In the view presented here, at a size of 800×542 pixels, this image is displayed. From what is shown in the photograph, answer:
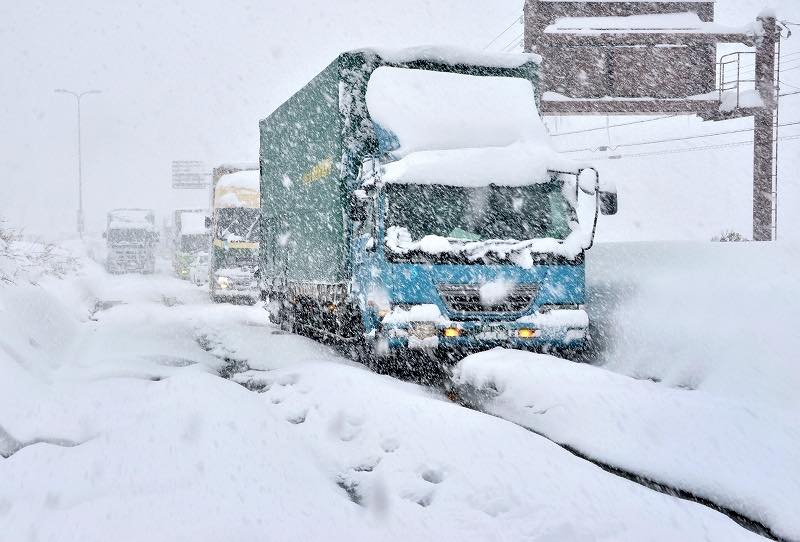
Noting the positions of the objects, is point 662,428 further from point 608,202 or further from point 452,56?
point 452,56

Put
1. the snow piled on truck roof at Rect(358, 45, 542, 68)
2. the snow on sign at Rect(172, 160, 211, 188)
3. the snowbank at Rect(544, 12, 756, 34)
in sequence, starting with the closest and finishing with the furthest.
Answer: the snow piled on truck roof at Rect(358, 45, 542, 68) → the snowbank at Rect(544, 12, 756, 34) → the snow on sign at Rect(172, 160, 211, 188)

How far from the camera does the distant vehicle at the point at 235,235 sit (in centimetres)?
2359

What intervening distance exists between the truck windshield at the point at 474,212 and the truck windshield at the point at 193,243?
28.3m

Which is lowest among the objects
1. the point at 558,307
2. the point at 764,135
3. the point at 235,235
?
the point at 558,307

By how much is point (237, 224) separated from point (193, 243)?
14987 millimetres

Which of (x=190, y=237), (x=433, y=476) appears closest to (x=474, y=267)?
(x=433, y=476)

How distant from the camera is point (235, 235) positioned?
23.8 meters

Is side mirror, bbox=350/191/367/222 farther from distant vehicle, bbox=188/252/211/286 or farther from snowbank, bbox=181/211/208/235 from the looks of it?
snowbank, bbox=181/211/208/235

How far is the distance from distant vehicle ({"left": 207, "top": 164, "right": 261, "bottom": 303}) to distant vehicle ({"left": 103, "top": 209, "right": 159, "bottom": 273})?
2545 centimetres

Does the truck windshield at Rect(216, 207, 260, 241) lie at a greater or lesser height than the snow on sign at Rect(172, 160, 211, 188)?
lesser

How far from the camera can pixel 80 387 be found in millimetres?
8805

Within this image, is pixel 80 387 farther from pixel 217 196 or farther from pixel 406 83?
pixel 217 196

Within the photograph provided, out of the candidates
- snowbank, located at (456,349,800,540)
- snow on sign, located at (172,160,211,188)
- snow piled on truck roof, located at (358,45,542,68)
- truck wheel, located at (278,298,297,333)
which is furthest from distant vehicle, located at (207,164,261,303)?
snow on sign, located at (172,160,211,188)

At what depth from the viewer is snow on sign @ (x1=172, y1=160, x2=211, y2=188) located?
94.3 m
